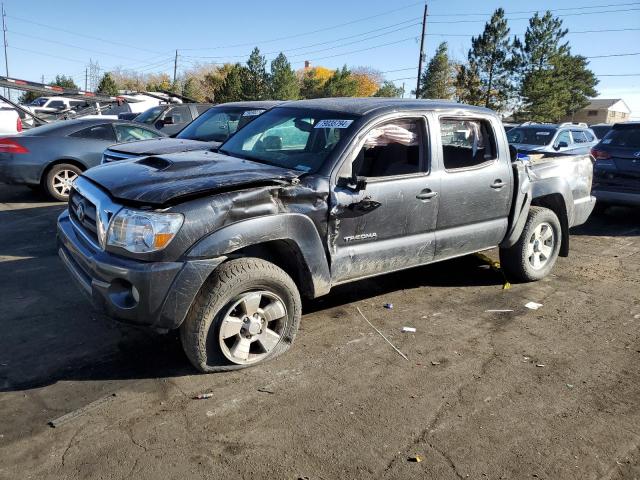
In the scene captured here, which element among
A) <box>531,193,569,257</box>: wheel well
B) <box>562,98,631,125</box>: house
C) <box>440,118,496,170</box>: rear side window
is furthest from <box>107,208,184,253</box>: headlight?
<box>562,98,631,125</box>: house

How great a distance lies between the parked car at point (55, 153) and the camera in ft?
27.9

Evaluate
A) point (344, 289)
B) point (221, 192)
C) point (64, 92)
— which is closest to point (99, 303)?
point (221, 192)

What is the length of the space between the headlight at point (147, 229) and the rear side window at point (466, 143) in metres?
2.49

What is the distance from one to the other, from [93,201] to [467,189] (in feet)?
10.1

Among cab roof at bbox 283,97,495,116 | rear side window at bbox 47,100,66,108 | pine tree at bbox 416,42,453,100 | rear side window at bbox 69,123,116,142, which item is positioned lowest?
rear side window at bbox 69,123,116,142

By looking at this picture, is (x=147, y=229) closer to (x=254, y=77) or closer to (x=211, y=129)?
(x=211, y=129)

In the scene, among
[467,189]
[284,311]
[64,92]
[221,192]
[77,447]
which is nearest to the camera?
[77,447]

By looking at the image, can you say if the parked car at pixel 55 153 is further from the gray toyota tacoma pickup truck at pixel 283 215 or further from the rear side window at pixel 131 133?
the gray toyota tacoma pickup truck at pixel 283 215

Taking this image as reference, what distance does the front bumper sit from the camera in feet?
10.2

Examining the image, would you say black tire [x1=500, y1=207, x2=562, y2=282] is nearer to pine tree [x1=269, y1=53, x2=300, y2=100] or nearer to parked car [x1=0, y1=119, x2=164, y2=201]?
parked car [x1=0, y1=119, x2=164, y2=201]

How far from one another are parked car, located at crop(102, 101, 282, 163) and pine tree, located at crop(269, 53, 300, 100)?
43045mm

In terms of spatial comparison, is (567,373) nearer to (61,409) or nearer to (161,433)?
(161,433)

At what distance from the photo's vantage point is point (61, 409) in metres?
3.07

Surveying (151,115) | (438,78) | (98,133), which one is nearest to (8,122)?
(151,115)
